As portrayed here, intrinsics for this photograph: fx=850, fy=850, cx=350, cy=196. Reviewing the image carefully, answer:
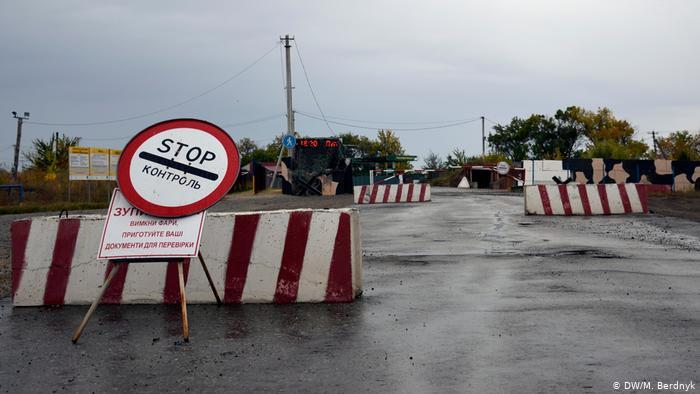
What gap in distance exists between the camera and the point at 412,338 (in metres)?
6.35

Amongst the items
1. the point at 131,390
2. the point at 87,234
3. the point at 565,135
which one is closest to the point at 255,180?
the point at 87,234

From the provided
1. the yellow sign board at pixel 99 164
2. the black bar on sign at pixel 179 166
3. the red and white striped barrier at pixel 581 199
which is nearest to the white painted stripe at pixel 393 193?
the red and white striped barrier at pixel 581 199

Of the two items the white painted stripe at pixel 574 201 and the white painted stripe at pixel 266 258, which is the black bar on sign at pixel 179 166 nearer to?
the white painted stripe at pixel 266 258

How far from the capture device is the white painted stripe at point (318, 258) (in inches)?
318

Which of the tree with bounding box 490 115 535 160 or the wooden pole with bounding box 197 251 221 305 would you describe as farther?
the tree with bounding box 490 115 535 160

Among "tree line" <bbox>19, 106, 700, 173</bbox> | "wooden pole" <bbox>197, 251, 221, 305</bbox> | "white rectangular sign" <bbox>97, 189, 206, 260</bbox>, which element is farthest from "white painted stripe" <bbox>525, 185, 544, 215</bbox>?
"tree line" <bbox>19, 106, 700, 173</bbox>

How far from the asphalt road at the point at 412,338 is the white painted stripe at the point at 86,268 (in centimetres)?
20

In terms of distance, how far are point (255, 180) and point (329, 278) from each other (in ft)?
145

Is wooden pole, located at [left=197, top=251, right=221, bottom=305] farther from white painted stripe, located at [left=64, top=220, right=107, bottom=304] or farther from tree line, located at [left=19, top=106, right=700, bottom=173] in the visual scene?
tree line, located at [left=19, top=106, right=700, bottom=173]

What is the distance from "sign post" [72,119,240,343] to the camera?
6.91 m

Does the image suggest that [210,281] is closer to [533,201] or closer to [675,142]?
[533,201]

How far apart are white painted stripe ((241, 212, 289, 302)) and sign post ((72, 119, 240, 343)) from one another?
3.75ft

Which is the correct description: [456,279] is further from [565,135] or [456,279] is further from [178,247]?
[565,135]

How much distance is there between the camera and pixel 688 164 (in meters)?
43.1
